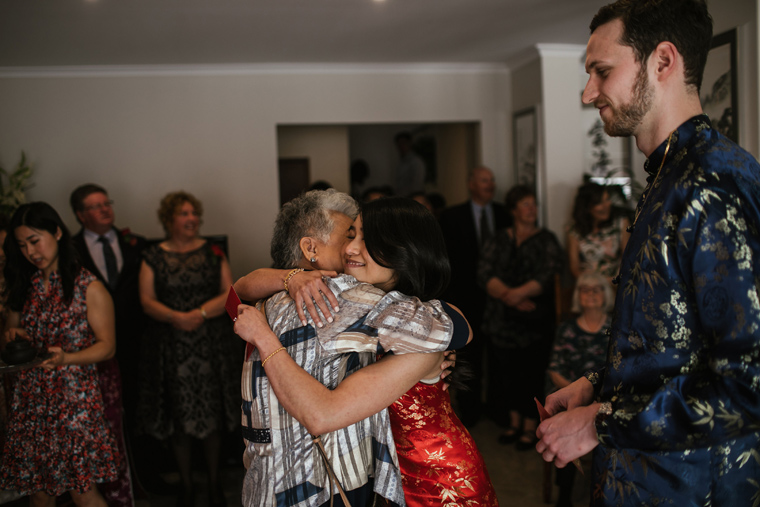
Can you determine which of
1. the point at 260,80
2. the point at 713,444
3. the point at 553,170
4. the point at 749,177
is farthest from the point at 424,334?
the point at 260,80

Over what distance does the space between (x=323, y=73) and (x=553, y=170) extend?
2.35m

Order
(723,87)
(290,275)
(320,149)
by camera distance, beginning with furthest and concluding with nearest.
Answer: (320,149)
(723,87)
(290,275)

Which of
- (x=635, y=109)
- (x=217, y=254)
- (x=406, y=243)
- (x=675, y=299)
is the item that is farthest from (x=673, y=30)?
(x=217, y=254)

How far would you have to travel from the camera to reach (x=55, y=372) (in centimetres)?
251

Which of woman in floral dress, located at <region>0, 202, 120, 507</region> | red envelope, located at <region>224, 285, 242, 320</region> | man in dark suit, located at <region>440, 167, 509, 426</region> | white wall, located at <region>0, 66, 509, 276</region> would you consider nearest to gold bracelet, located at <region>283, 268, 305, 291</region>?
red envelope, located at <region>224, 285, 242, 320</region>

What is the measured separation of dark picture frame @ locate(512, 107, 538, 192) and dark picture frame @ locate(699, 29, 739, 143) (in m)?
1.97

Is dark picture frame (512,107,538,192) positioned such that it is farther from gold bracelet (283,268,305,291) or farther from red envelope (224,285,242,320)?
red envelope (224,285,242,320)

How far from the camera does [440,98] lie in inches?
224

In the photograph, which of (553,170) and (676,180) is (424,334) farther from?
(553,170)

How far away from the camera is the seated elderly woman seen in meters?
1.27

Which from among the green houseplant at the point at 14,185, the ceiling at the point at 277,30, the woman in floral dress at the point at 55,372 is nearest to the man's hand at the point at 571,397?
the woman in floral dress at the point at 55,372

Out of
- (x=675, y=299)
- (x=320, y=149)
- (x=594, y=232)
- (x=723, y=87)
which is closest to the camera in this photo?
(x=675, y=299)

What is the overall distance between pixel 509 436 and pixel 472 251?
5.07ft

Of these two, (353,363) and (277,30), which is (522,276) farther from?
(353,363)
